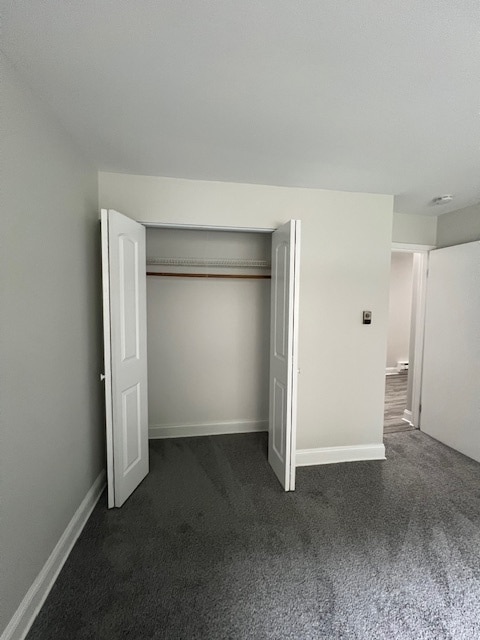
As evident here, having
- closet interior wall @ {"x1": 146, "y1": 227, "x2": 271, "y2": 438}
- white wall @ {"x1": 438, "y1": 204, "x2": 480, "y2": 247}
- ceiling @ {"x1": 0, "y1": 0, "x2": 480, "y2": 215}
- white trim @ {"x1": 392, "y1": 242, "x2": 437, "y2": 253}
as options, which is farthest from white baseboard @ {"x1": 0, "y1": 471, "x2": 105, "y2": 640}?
white wall @ {"x1": 438, "y1": 204, "x2": 480, "y2": 247}

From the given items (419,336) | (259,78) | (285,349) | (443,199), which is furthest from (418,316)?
(259,78)

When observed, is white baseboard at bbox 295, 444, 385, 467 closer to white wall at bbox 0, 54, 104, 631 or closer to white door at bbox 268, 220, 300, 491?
white door at bbox 268, 220, 300, 491

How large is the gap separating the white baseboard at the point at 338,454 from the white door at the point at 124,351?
1395mm

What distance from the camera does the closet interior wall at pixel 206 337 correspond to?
3.05 m

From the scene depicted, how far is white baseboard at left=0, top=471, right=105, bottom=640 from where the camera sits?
4.07 ft

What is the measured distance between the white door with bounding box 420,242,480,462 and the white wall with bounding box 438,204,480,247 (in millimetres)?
153

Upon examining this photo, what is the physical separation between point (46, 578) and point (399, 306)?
20.9 ft

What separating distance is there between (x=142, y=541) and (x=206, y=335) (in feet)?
6.02

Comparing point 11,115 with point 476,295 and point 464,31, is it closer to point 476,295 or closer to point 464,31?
point 464,31

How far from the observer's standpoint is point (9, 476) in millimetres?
1206

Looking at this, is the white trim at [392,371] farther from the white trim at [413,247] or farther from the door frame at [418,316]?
the white trim at [413,247]

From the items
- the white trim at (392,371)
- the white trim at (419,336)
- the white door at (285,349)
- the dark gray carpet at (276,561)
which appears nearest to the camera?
the dark gray carpet at (276,561)

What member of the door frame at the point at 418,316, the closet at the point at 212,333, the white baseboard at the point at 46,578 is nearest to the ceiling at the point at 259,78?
the closet at the point at 212,333

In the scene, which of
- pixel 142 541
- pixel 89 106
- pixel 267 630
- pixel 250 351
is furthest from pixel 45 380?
pixel 250 351
